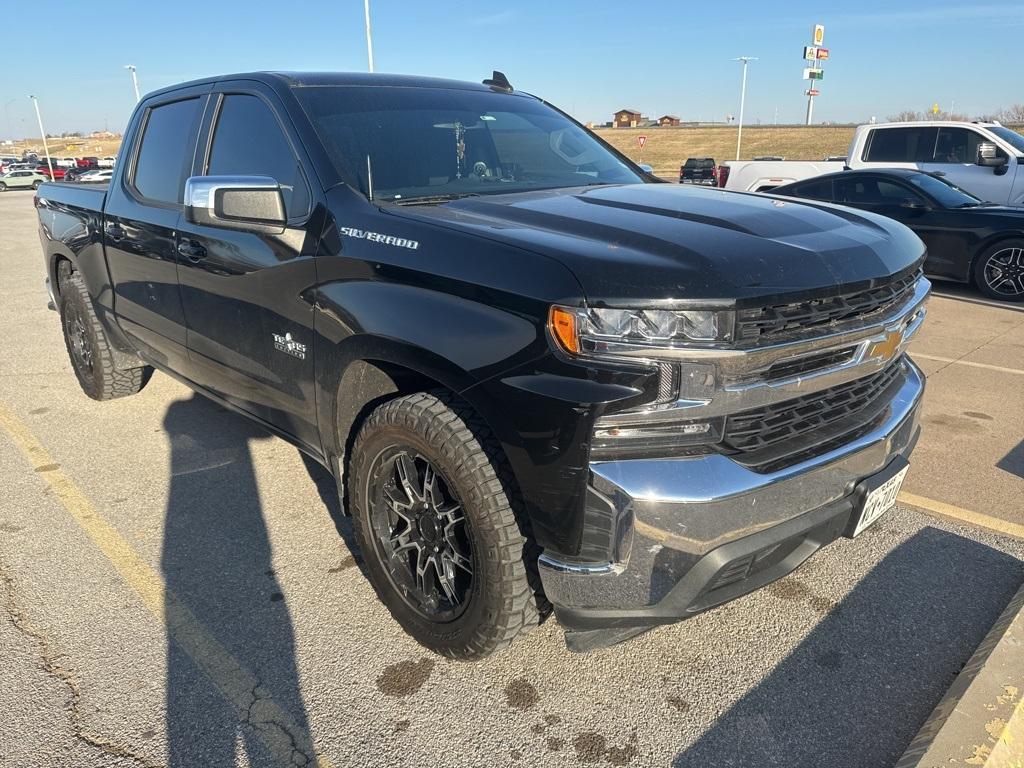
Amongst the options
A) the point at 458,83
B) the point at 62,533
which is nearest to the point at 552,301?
the point at 458,83

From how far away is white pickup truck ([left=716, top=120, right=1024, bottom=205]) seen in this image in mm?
11008

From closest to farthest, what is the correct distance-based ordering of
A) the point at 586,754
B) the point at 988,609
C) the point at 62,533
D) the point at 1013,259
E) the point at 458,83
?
1. the point at 586,754
2. the point at 988,609
3. the point at 62,533
4. the point at 458,83
5. the point at 1013,259

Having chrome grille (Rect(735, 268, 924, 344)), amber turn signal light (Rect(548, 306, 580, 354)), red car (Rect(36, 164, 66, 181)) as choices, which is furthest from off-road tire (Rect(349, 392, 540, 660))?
red car (Rect(36, 164, 66, 181))

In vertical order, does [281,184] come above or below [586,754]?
above

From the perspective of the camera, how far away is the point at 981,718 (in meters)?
2.16

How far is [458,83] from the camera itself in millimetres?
3807

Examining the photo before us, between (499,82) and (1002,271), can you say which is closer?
(499,82)

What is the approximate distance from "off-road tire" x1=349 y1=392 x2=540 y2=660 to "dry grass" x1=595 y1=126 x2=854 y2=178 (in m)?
42.2

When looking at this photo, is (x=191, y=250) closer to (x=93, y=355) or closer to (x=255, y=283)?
(x=255, y=283)

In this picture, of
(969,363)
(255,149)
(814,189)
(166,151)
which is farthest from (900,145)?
(255,149)

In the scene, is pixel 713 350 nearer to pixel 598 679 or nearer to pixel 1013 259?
pixel 598 679

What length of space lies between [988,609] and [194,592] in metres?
3.05

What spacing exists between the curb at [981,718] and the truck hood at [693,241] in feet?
4.11

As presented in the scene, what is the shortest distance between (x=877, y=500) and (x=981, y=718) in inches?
25.8
